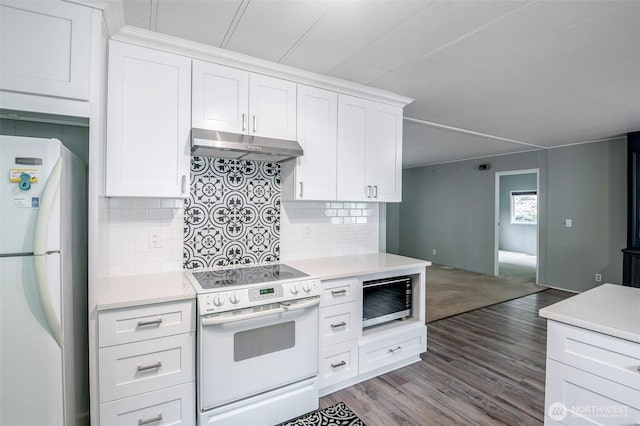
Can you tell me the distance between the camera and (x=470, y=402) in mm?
2312

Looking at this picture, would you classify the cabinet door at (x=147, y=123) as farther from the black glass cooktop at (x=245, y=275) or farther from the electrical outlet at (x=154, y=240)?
the black glass cooktop at (x=245, y=275)

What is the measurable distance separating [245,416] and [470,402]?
1585mm

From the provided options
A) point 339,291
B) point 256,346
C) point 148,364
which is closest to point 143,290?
point 148,364

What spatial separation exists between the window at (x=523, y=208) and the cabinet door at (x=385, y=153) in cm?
814

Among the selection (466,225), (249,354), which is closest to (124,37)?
(249,354)

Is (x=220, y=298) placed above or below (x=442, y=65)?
below

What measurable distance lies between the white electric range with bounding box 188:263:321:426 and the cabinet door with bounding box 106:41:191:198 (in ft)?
2.33

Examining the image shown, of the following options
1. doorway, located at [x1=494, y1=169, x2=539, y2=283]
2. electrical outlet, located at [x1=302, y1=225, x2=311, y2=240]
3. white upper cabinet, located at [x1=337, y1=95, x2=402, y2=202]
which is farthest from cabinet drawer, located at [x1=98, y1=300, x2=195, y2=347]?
Result: doorway, located at [x1=494, y1=169, x2=539, y2=283]

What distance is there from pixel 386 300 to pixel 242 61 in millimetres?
2153

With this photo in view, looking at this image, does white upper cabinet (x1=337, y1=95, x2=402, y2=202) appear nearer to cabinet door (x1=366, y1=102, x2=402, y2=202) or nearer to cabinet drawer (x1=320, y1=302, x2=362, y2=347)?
cabinet door (x1=366, y1=102, x2=402, y2=202)

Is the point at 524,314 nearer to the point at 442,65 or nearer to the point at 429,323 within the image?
the point at 429,323

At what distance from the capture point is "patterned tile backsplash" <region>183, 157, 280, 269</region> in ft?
7.95

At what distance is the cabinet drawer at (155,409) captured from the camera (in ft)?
5.49

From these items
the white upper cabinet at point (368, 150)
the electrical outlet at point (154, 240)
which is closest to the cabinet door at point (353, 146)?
the white upper cabinet at point (368, 150)
